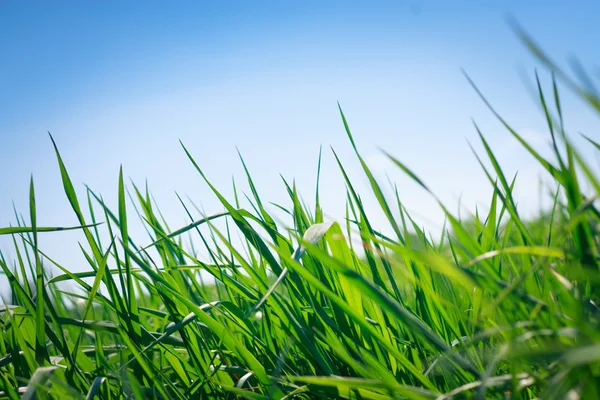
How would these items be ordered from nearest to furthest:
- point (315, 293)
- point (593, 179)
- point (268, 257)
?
1. point (593, 179)
2. point (268, 257)
3. point (315, 293)

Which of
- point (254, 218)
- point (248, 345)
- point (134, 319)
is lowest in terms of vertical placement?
point (248, 345)

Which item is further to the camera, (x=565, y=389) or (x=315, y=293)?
(x=315, y=293)

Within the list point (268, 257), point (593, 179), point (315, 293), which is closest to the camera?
point (593, 179)

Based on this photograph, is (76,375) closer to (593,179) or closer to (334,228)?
(334,228)

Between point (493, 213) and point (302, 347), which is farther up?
point (493, 213)

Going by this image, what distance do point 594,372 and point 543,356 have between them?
3.0 inches

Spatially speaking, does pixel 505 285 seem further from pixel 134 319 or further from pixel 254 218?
pixel 134 319

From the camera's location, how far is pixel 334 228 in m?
0.84

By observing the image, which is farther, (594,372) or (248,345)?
(248,345)

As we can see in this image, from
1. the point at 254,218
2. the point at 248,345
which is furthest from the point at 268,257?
the point at 248,345

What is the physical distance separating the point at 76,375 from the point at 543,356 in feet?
2.20

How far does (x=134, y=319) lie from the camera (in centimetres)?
76

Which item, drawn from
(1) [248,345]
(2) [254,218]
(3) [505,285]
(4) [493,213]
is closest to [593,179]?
(3) [505,285]

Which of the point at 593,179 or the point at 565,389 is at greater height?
the point at 593,179
